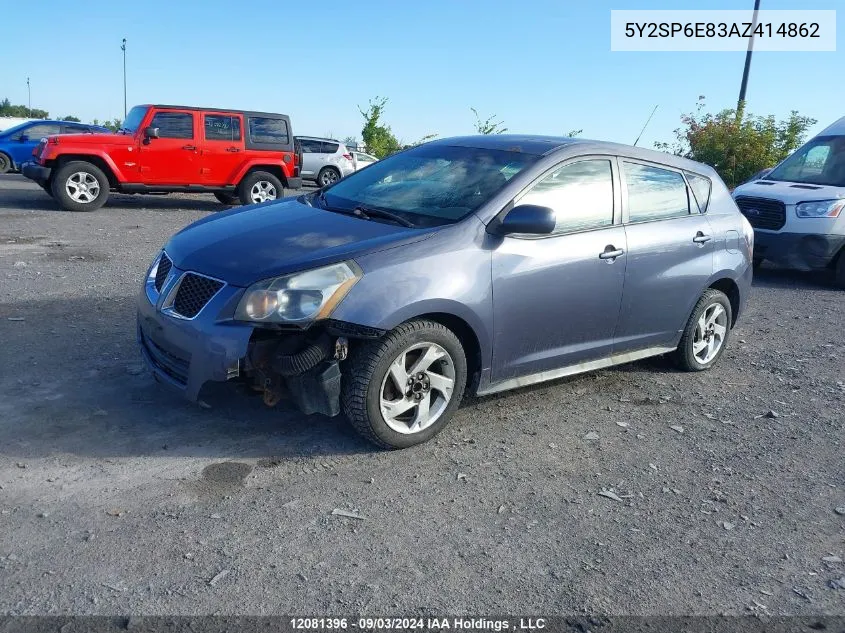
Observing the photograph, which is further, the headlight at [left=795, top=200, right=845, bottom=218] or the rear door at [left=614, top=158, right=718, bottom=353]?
the headlight at [left=795, top=200, right=845, bottom=218]

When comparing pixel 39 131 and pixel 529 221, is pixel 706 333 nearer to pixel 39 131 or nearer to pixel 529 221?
pixel 529 221

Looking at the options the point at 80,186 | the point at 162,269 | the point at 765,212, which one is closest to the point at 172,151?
the point at 80,186

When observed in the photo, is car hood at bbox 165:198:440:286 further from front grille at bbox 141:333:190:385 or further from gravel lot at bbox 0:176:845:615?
gravel lot at bbox 0:176:845:615

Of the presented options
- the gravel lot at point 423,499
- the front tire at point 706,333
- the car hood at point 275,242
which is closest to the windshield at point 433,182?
the car hood at point 275,242

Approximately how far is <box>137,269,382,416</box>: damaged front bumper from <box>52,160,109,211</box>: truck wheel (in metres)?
10.4

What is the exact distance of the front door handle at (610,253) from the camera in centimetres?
484

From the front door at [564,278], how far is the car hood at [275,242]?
594 mm

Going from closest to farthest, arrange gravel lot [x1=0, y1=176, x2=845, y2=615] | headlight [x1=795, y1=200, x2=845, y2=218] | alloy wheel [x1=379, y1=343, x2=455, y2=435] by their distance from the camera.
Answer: gravel lot [x1=0, y1=176, x2=845, y2=615]
alloy wheel [x1=379, y1=343, x2=455, y2=435]
headlight [x1=795, y1=200, x2=845, y2=218]

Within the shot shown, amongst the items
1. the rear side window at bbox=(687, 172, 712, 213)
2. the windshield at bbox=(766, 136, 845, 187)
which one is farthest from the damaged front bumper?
the windshield at bbox=(766, 136, 845, 187)

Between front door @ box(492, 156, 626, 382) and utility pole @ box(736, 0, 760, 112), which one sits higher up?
utility pole @ box(736, 0, 760, 112)

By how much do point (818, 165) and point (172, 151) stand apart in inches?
411

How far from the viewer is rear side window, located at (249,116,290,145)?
14.8 metres

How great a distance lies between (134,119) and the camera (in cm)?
1390

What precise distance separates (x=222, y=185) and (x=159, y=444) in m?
11.2
